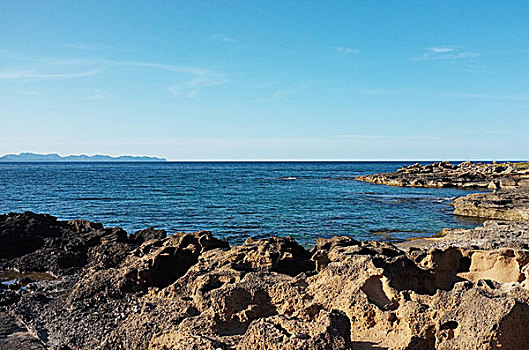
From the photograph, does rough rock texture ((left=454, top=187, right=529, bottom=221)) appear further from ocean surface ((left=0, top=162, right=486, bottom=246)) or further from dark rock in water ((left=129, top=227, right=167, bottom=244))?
dark rock in water ((left=129, top=227, right=167, bottom=244))

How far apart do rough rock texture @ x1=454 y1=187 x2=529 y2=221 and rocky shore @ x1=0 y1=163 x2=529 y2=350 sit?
15790mm

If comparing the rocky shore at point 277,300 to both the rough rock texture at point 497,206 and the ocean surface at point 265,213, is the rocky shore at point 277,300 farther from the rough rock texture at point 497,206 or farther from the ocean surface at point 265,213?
the rough rock texture at point 497,206

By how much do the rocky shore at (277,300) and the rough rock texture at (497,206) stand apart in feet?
51.8

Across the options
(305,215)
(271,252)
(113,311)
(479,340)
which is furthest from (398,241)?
(479,340)

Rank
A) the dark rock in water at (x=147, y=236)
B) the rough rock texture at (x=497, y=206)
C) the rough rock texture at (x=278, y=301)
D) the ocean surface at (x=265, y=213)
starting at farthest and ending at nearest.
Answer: the rough rock texture at (x=497, y=206)
the ocean surface at (x=265, y=213)
the dark rock in water at (x=147, y=236)
the rough rock texture at (x=278, y=301)

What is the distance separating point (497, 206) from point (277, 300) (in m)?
28.9

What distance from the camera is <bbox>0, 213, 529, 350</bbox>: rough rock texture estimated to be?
5.82 metres

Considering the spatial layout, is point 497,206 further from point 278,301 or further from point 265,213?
point 278,301

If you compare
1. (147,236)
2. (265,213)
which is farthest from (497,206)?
(147,236)

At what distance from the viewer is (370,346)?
6.49 metres

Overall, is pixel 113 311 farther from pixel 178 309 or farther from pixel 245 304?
pixel 245 304

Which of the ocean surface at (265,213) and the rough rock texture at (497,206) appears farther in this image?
the rough rock texture at (497,206)

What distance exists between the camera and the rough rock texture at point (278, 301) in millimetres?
5816

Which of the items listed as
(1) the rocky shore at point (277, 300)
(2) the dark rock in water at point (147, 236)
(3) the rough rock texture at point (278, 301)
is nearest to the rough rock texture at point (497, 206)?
(1) the rocky shore at point (277, 300)
